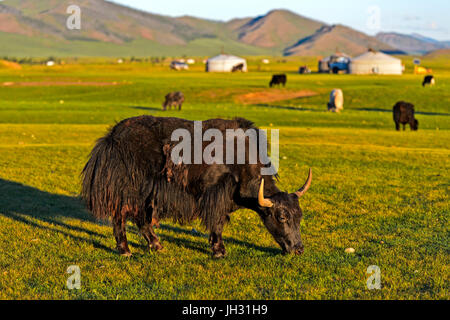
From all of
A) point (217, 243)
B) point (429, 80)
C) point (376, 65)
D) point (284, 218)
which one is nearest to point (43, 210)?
point (217, 243)

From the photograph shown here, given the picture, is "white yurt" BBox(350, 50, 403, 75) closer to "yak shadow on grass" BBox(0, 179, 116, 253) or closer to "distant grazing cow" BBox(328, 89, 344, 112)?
"distant grazing cow" BBox(328, 89, 344, 112)

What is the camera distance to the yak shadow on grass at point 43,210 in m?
Answer: 9.12

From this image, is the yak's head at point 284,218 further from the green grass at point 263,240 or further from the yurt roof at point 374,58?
the yurt roof at point 374,58

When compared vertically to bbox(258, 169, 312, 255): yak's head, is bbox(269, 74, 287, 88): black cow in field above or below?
above

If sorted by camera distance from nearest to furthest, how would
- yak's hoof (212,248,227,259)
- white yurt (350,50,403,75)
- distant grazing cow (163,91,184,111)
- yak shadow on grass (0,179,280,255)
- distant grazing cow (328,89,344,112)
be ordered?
yak's hoof (212,248,227,259)
yak shadow on grass (0,179,280,255)
distant grazing cow (163,91,184,111)
distant grazing cow (328,89,344,112)
white yurt (350,50,403,75)

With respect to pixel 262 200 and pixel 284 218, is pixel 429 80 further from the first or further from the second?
pixel 262 200

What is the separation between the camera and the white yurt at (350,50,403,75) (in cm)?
9175

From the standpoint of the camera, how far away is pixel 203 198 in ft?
25.4

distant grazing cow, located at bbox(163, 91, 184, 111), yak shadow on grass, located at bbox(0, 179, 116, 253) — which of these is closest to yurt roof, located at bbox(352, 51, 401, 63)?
distant grazing cow, located at bbox(163, 91, 184, 111)

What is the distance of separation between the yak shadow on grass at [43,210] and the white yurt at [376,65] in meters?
86.3

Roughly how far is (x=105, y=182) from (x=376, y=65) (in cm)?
8984
